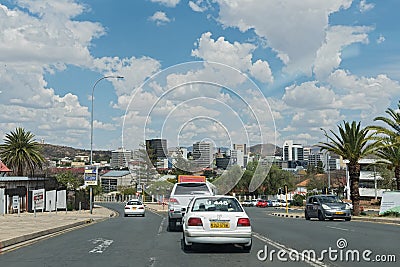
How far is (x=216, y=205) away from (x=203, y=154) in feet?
205

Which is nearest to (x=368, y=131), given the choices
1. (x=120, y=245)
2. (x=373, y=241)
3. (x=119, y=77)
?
(x=119, y=77)

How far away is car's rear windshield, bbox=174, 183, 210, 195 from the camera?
2153 cm

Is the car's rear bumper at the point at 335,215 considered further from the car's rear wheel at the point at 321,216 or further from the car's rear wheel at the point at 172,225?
the car's rear wheel at the point at 172,225

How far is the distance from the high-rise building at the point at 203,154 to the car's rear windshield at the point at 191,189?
49297 millimetres

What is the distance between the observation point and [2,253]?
13.9m

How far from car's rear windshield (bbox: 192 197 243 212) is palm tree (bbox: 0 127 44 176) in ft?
156

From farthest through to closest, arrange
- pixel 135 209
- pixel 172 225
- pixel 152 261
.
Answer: pixel 135 209, pixel 172 225, pixel 152 261

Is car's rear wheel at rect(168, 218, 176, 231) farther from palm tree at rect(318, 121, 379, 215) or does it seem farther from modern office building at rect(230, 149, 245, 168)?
modern office building at rect(230, 149, 245, 168)

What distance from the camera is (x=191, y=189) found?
21734 millimetres

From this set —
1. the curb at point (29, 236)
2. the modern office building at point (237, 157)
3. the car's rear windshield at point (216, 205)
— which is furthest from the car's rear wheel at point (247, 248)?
the modern office building at point (237, 157)

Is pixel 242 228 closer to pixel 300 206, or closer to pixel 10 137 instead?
Answer: pixel 10 137

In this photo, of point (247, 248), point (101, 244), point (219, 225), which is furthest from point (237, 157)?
point (219, 225)

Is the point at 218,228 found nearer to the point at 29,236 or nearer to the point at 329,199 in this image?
the point at 29,236

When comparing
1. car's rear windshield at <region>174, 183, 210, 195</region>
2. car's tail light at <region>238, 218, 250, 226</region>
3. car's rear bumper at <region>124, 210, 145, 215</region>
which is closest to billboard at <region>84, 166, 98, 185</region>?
car's rear bumper at <region>124, 210, 145, 215</region>
